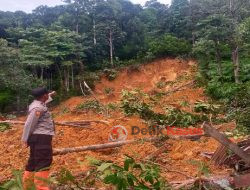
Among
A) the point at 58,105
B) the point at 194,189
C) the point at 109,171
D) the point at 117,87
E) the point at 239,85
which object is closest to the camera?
the point at 109,171

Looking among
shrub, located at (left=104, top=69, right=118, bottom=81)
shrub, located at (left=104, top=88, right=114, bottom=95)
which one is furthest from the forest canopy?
shrub, located at (left=104, top=88, right=114, bottom=95)

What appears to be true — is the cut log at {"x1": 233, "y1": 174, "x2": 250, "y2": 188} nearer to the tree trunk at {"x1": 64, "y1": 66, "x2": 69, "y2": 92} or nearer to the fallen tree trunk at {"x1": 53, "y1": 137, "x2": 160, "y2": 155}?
the fallen tree trunk at {"x1": 53, "y1": 137, "x2": 160, "y2": 155}

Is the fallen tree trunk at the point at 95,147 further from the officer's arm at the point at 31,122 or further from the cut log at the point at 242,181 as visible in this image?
the cut log at the point at 242,181

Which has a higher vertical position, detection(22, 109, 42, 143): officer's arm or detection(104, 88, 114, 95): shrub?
detection(22, 109, 42, 143): officer's arm

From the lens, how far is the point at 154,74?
24.0m

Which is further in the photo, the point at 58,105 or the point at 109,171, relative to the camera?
the point at 58,105

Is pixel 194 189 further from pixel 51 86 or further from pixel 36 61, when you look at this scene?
pixel 51 86

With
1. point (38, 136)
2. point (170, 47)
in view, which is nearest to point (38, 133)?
point (38, 136)

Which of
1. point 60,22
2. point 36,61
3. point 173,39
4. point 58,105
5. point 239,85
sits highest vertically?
point 60,22

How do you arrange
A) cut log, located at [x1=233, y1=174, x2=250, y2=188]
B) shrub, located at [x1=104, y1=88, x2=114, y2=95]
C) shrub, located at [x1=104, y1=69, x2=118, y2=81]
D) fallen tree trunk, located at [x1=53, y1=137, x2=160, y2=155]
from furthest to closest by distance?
shrub, located at [x1=104, y1=69, x2=118, y2=81] < shrub, located at [x1=104, y1=88, x2=114, y2=95] < fallen tree trunk, located at [x1=53, y1=137, x2=160, y2=155] < cut log, located at [x1=233, y1=174, x2=250, y2=188]

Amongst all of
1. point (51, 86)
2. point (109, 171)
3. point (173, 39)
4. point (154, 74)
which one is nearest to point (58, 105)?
point (51, 86)

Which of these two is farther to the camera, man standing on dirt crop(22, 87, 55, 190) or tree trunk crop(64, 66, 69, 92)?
tree trunk crop(64, 66, 69, 92)

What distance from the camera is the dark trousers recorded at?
3.93 metres

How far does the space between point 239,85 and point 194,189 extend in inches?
491
